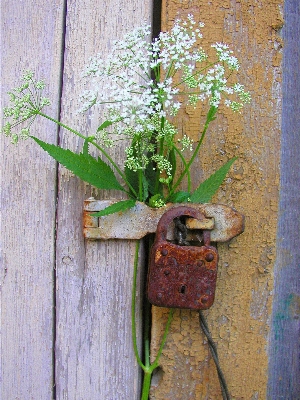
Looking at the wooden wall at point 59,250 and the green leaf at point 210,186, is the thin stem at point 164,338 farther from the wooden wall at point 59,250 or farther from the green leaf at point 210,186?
the green leaf at point 210,186

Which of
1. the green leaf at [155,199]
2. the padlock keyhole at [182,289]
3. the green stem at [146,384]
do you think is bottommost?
the green stem at [146,384]

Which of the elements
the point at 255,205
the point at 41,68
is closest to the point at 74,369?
the point at 255,205

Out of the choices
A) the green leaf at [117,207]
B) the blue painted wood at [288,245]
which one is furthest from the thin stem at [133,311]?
the blue painted wood at [288,245]

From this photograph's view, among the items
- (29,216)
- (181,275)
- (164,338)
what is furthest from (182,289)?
(29,216)

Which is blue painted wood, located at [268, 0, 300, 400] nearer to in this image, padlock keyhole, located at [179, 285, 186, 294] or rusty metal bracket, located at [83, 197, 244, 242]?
rusty metal bracket, located at [83, 197, 244, 242]

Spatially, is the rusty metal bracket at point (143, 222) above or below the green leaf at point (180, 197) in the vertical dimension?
below

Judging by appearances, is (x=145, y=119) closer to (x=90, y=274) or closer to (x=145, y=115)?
(x=145, y=115)

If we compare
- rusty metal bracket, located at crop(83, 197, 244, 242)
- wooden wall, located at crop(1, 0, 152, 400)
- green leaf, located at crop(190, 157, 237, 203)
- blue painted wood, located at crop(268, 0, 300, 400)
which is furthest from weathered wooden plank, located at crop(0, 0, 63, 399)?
blue painted wood, located at crop(268, 0, 300, 400)

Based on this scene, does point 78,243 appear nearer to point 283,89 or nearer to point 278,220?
point 278,220
